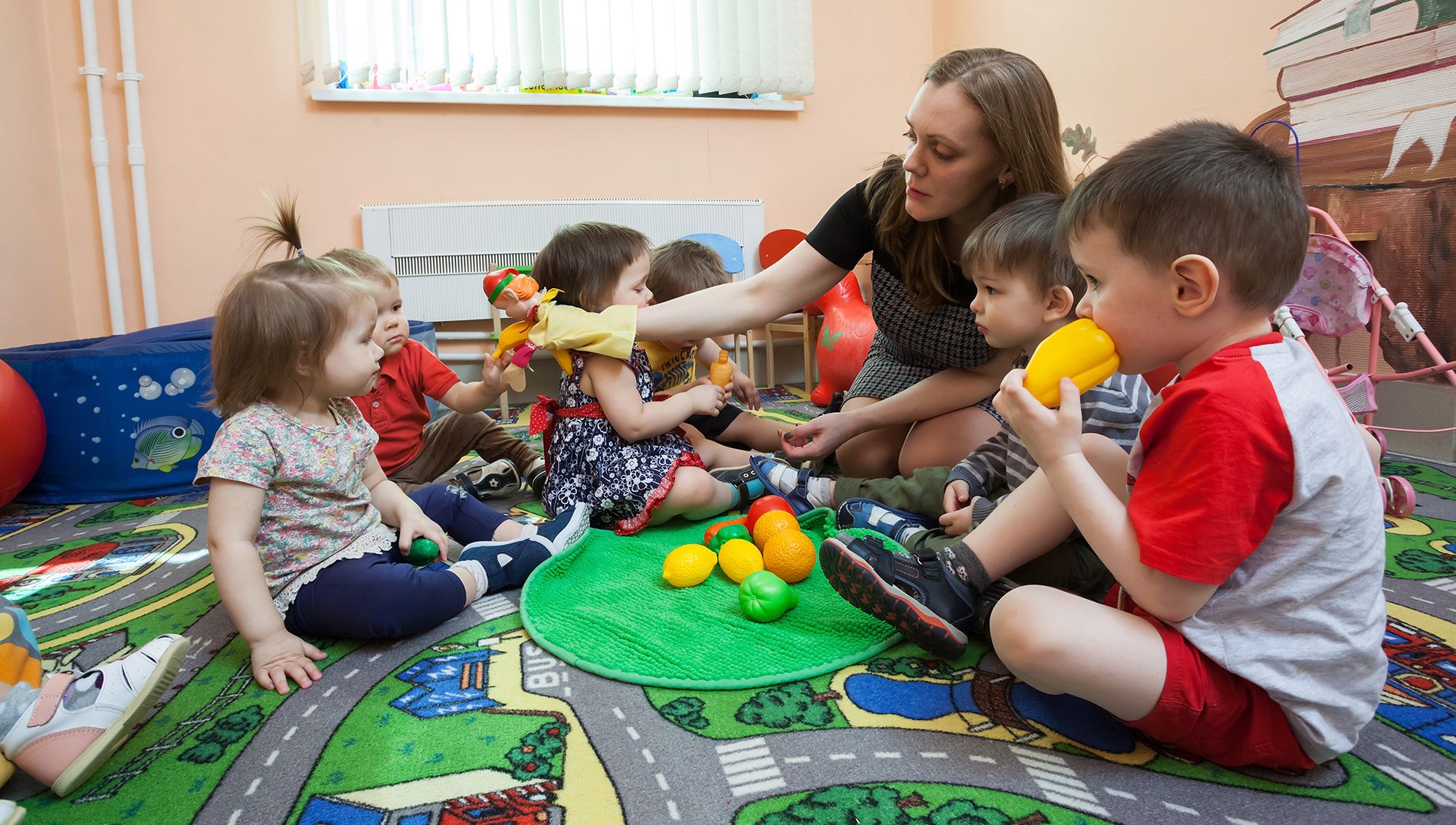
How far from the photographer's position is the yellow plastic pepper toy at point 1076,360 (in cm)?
91

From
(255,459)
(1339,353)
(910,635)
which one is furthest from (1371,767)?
(1339,353)

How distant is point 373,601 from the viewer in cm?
124

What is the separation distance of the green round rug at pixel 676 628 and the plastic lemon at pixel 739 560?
21 millimetres

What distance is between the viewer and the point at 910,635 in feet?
3.59

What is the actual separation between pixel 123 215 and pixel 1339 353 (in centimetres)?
410

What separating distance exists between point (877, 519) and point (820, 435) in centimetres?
30

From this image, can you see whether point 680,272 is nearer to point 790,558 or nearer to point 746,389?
point 746,389

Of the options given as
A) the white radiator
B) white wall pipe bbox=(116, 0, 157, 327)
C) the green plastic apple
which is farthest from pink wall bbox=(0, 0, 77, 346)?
the green plastic apple

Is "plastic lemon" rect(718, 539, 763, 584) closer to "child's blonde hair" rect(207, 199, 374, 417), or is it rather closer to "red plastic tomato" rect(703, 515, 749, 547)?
"red plastic tomato" rect(703, 515, 749, 547)

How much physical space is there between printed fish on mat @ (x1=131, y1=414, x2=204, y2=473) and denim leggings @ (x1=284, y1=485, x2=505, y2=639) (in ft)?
4.00

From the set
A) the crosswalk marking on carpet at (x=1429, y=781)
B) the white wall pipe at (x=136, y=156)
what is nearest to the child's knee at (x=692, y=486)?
the crosswalk marking on carpet at (x=1429, y=781)

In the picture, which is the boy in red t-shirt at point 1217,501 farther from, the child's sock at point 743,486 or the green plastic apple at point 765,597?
the child's sock at point 743,486

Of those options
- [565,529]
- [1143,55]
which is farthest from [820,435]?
[1143,55]

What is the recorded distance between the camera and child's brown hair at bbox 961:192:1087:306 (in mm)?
1285
